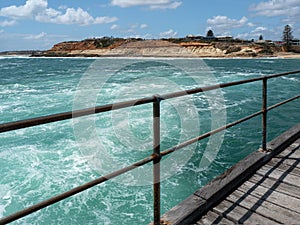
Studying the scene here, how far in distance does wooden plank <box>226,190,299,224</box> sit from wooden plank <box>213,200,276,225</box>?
51mm

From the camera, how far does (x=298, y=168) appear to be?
293 centimetres

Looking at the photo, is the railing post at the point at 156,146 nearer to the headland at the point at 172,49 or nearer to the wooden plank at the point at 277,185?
the wooden plank at the point at 277,185

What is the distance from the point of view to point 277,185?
260 cm

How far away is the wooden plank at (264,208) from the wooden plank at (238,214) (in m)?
0.05

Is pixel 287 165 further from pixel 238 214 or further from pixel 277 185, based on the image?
pixel 238 214

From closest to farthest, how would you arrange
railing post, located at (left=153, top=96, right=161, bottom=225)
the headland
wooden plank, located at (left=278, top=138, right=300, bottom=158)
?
1. railing post, located at (left=153, top=96, right=161, bottom=225)
2. wooden plank, located at (left=278, top=138, right=300, bottom=158)
3. the headland

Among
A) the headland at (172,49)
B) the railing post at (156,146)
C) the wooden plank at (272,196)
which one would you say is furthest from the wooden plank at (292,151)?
the headland at (172,49)

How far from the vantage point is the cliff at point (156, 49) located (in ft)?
261

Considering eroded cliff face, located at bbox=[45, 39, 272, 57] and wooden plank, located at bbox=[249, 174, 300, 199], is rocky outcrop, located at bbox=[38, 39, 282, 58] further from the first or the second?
wooden plank, located at bbox=[249, 174, 300, 199]

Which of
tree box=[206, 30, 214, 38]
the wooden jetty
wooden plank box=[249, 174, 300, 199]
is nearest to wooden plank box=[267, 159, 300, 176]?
the wooden jetty

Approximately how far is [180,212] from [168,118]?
8273mm

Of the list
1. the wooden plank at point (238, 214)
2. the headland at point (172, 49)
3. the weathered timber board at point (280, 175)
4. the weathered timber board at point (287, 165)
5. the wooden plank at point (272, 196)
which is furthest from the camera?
the headland at point (172, 49)

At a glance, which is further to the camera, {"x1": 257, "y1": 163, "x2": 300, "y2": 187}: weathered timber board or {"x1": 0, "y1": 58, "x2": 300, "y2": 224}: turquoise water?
{"x1": 0, "y1": 58, "x2": 300, "y2": 224}: turquoise water

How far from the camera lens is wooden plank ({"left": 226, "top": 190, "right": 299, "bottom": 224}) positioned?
2.09m
